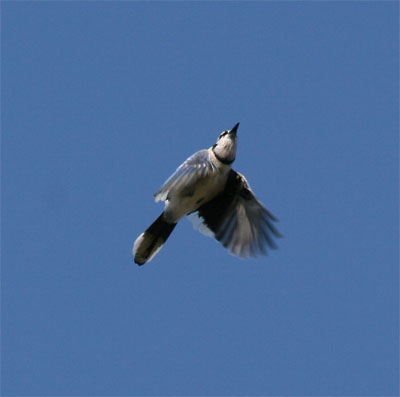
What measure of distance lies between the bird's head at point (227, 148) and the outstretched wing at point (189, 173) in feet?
0.71

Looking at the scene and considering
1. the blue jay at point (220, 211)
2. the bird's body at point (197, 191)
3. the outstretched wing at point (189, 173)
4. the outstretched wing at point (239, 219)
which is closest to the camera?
the outstretched wing at point (189, 173)

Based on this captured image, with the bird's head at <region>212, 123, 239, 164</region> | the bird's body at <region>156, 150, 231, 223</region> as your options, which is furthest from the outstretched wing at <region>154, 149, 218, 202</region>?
the bird's head at <region>212, 123, 239, 164</region>

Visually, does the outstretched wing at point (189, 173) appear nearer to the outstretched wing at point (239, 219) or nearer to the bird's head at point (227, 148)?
the bird's head at point (227, 148)

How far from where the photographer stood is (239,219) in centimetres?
834

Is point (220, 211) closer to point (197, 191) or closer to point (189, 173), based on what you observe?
point (197, 191)

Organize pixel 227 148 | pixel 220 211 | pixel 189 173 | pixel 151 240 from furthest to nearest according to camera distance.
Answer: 1. pixel 220 211
2. pixel 151 240
3. pixel 227 148
4. pixel 189 173

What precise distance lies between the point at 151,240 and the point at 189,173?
938mm

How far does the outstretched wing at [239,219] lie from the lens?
8.13m

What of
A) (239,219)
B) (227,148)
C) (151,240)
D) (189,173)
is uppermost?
(227,148)

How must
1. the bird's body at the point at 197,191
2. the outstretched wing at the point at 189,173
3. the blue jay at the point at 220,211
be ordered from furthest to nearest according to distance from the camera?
the blue jay at the point at 220,211, the bird's body at the point at 197,191, the outstretched wing at the point at 189,173

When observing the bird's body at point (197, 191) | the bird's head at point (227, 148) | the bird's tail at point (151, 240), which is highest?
the bird's head at point (227, 148)

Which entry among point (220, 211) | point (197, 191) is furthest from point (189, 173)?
point (220, 211)

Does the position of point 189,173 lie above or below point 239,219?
below

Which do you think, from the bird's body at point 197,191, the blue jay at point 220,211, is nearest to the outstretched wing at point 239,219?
the blue jay at point 220,211
